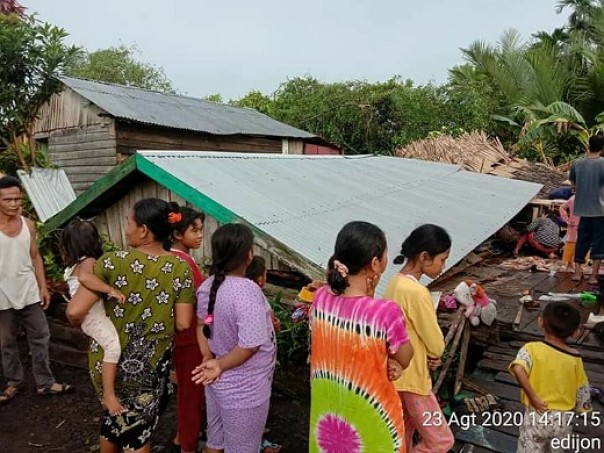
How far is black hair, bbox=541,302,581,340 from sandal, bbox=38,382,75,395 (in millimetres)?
4090

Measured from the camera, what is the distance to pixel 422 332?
2094 millimetres

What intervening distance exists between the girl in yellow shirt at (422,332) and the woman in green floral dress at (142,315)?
3.63ft

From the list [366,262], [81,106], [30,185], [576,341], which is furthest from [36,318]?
[81,106]

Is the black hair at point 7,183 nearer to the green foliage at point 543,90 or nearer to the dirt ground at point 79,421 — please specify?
the dirt ground at point 79,421

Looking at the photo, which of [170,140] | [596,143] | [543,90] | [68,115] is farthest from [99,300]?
[543,90]

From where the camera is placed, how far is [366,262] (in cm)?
186

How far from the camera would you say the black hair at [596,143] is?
4.79m

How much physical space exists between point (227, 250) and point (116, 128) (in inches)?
392

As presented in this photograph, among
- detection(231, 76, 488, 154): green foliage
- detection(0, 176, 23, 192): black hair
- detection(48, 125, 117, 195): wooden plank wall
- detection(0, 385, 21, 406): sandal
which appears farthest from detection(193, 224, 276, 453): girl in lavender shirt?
detection(231, 76, 488, 154): green foliage

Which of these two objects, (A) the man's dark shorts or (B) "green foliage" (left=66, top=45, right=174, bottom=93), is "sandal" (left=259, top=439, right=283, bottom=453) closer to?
(A) the man's dark shorts

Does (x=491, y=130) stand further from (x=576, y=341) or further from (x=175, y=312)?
(x=175, y=312)

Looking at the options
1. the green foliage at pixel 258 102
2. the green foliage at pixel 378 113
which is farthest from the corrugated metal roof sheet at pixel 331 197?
the green foliage at pixel 258 102

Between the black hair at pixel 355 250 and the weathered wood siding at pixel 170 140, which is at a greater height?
the weathered wood siding at pixel 170 140

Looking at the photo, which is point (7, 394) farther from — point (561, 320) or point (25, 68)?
point (25, 68)
